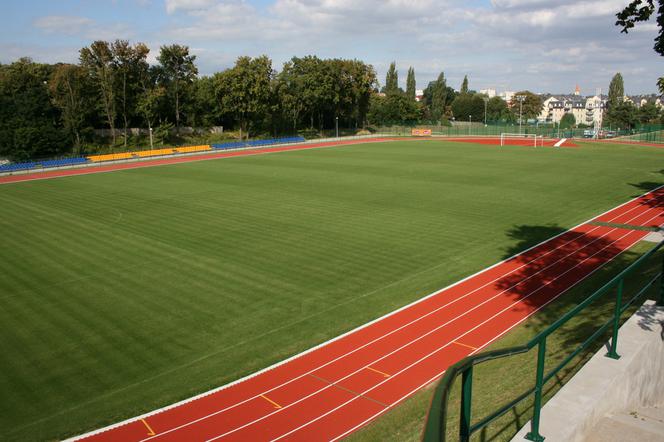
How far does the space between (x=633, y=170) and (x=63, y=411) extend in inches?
1730

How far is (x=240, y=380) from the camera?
10883 mm

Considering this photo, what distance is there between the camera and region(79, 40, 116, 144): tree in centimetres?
6291

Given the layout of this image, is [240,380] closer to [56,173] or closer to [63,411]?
[63,411]

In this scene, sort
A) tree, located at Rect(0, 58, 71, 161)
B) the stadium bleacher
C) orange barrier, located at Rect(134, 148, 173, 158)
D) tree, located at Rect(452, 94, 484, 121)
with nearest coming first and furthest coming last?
1. the stadium bleacher
2. tree, located at Rect(0, 58, 71, 161)
3. orange barrier, located at Rect(134, 148, 173, 158)
4. tree, located at Rect(452, 94, 484, 121)

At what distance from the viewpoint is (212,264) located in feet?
60.7

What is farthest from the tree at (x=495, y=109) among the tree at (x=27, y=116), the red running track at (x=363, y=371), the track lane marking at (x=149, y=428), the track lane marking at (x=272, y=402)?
the track lane marking at (x=149, y=428)

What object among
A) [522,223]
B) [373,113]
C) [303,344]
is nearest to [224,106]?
[373,113]

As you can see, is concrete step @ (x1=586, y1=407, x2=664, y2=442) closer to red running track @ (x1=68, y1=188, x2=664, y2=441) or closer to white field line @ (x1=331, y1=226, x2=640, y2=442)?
white field line @ (x1=331, y1=226, x2=640, y2=442)

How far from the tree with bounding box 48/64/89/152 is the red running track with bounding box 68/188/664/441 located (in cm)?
5831

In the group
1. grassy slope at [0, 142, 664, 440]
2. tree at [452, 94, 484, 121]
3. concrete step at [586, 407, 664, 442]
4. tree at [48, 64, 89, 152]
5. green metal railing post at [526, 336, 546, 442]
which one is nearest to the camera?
green metal railing post at [526, 336, 546, 442]

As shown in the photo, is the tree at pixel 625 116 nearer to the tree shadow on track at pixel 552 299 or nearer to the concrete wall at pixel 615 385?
the tree shadow on track at pixel 552 299

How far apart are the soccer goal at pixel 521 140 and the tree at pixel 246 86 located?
36.2 meters

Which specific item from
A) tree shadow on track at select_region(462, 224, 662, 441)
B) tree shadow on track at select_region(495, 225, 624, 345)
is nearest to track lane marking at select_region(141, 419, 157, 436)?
tree shadow on track at select_region(462, 224, 662, 441)

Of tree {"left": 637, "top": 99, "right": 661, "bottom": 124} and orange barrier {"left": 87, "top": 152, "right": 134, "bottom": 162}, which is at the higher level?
tree {"left": 637, "top": 99, "right": 661, "bottom": 124}
